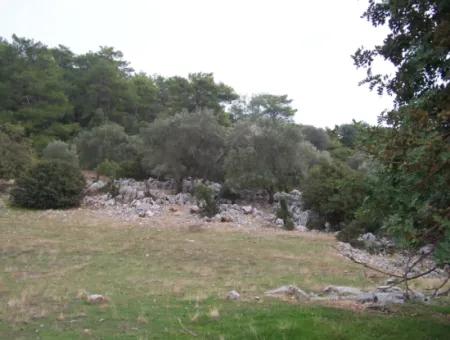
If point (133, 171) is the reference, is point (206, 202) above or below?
below

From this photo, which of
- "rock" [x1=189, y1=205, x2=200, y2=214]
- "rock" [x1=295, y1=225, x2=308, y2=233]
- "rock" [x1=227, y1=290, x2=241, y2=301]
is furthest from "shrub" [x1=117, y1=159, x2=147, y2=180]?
"rock" [x1=227, y1=290, x2=241, y2=301]

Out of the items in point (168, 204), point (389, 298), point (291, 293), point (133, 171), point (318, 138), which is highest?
point (318, 138)

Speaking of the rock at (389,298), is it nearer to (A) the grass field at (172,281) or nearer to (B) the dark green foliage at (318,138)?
(A) the grass field at (172,281)

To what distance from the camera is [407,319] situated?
665 centimetres

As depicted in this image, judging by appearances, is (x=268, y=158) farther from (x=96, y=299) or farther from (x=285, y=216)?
(x=96, y=299)

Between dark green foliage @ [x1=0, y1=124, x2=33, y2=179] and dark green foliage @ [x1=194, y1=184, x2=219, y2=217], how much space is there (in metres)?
10.2

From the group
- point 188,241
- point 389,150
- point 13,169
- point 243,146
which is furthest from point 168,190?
point 389,150

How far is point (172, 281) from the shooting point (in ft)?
37.0

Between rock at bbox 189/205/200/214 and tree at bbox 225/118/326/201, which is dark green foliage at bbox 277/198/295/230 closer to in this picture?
tree at bbox 225/118/326/201

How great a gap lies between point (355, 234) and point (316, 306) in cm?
1204

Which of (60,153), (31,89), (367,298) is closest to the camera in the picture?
(367,298)

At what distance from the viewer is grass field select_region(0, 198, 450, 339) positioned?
661 cm

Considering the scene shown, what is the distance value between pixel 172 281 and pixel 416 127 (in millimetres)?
7749

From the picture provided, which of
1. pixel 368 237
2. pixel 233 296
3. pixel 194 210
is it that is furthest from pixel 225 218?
pixel 233 296
